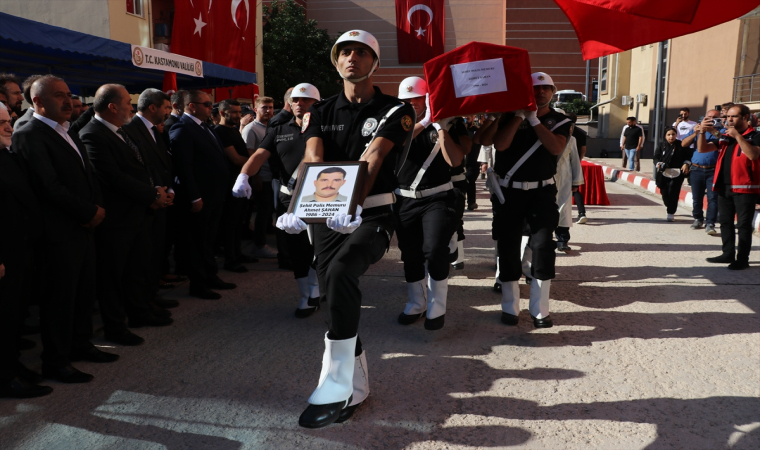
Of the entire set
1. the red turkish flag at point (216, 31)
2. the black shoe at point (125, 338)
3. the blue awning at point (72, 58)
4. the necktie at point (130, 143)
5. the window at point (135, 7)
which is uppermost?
the window at point (135, 7)

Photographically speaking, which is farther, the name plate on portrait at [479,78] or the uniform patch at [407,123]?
the name plate on portrait at [479,78]

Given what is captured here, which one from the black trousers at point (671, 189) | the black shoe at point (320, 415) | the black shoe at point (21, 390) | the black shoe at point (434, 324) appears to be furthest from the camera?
the black trousers at point (671, 189)

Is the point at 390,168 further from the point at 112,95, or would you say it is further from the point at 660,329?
the point at 660,329

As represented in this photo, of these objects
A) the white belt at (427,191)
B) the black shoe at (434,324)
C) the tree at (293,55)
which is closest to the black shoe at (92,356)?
the black shoe at (434,324)

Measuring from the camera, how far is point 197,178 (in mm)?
5770

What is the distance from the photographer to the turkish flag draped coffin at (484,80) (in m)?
4.57

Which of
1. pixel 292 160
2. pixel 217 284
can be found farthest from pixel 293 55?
pixel 292 160

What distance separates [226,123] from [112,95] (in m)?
2.37

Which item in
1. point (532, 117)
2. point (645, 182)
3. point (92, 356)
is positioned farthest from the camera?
point (645, 182)

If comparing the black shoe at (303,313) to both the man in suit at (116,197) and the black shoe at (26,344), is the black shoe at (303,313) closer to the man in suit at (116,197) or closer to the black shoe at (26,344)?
the man in suit at (116,197)

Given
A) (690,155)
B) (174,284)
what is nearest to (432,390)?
(174,284)

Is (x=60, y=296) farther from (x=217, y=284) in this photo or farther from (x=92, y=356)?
(x=217, y=284)

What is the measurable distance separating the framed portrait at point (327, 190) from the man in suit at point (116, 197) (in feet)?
6.53

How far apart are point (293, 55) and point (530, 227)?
28.9 m
